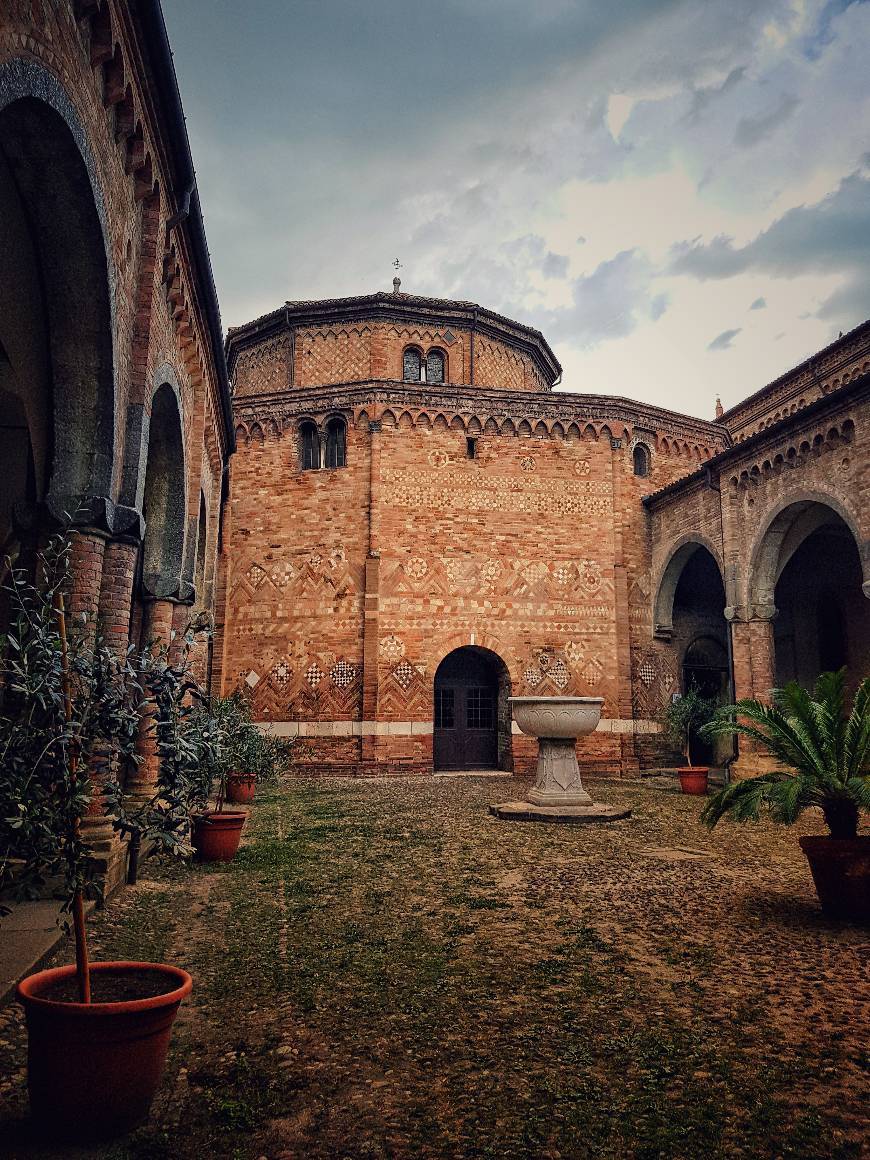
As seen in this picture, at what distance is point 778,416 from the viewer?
22.1m

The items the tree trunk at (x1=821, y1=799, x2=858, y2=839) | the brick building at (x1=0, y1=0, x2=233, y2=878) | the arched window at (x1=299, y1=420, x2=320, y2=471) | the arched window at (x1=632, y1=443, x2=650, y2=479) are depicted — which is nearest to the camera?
the brick building at (x1=0, y1=0, x2=233, y2=878)

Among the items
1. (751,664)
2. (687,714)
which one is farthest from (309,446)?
(751,664)

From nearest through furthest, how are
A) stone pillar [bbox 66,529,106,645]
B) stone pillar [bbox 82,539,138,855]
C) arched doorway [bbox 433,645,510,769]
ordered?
stone pillar [bbox 66,529,106,645], stone pillar [bbox 82,539,138,855], arched doorway [bbox 433,645,510,769]

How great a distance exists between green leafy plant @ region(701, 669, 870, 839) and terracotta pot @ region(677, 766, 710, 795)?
8575mm

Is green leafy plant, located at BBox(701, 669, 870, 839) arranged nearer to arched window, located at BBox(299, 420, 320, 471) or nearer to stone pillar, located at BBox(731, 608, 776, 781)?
stone pillar, located at BBox(731, 608, 776, 781)

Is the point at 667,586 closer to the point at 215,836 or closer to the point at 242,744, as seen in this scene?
the point at 242,744

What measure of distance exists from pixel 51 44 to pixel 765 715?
23.8ft

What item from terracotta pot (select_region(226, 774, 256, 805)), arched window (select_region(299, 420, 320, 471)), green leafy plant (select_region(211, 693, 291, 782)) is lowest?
terracotta pot (select_region(226, 774, 256, 805))

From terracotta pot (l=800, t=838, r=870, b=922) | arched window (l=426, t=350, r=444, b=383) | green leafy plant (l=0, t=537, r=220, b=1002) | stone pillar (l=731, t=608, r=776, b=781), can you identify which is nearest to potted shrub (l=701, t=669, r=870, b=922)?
terracotta pot (l=800, t=838, r=870, b=922)

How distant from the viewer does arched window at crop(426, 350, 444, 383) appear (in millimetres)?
21688

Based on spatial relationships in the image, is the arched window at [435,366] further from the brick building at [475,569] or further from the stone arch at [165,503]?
the stone arch at [165,503]

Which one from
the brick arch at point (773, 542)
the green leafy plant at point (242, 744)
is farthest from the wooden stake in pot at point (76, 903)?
the brick arch at point (773, 542)

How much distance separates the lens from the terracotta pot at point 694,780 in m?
14.6

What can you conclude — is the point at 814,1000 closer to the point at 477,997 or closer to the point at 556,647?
the point at 477,997
